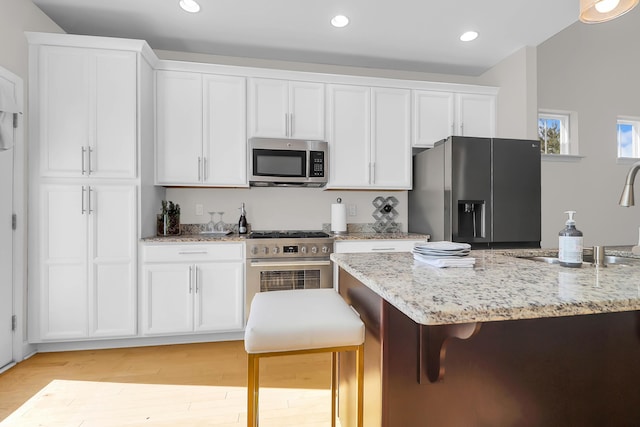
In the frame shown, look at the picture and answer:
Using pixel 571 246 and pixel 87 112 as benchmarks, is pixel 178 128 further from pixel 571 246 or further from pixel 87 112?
pixel 571 246

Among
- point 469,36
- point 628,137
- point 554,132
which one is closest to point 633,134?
point 628,137

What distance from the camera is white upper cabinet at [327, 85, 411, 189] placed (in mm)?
3047

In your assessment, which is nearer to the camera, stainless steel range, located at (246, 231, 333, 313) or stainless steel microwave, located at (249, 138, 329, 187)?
stainless steel range, located at (246, 231, 333, 313)

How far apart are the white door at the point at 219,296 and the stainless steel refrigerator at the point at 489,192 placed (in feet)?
6.01

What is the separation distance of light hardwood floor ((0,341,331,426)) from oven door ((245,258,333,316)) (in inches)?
20.7

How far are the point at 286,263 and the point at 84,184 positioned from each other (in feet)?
5.46

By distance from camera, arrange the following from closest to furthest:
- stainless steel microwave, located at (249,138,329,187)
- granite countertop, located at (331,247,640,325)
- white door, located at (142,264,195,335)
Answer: granite countertop, located at (331,247,640,325), white door, located at (142,264,195,335), stainless steel microwave, located at (249,138,329,187)

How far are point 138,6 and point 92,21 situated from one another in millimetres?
527

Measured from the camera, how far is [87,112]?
243 cm

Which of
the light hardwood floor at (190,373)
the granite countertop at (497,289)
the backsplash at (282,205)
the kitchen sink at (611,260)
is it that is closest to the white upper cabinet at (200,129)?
the backsplash at (282,205)

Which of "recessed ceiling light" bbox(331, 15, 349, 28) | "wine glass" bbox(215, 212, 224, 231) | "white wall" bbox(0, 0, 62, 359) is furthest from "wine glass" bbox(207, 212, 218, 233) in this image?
"recessed ceiling light" bbox(331, 15, 349, 28)

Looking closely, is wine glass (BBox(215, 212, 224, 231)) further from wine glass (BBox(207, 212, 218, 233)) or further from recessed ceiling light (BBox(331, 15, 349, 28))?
recessed ceiling light (BBox(331, 15, 349, 28))

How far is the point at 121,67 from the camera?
2477 mm

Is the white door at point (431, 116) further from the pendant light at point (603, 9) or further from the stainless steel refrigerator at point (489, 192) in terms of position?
the pendant light at point (603, 9)
